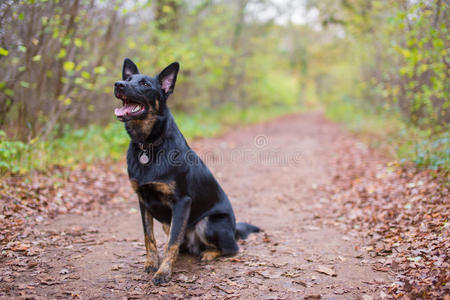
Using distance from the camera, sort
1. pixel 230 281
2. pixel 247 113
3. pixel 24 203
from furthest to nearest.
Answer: pixel 247 113, pixel 24 203, pixel 230 281

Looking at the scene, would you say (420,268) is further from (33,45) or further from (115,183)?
(33,45)

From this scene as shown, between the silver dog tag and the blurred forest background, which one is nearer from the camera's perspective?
the silver dog tag

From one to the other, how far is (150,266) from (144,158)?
3.86 ft

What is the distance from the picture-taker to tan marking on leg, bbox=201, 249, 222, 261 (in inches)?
153

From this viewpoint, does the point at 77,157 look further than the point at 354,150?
No

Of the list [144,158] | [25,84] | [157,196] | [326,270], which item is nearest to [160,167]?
[144,158]

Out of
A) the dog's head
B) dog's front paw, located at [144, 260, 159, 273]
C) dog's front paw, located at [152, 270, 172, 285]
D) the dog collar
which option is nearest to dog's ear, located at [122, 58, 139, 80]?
the dog's head

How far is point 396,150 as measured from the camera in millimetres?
7473

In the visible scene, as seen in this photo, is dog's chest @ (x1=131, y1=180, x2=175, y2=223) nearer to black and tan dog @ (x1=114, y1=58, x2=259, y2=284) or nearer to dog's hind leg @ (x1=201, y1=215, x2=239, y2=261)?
black and tan dog @ (x1=114, y1=58, x2=259, y2=284)

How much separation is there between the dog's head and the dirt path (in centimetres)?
166

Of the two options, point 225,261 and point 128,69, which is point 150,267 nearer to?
point 225,261

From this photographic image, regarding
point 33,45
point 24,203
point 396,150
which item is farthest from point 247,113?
point 24,203

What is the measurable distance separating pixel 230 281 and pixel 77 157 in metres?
5.16

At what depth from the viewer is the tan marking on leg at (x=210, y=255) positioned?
Answer: 388cm
